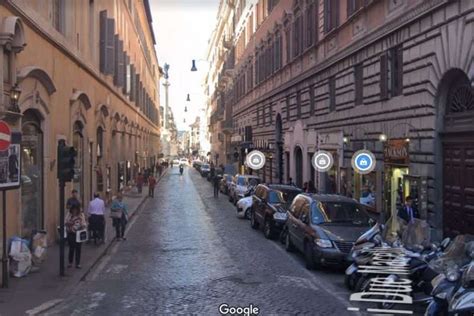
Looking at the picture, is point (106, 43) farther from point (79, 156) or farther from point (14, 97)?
point (14, 97)

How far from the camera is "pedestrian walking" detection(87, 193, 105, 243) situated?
1759 centimetres

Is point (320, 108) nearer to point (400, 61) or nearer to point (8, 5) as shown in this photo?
point (400, 61)

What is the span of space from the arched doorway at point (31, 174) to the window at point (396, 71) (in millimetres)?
10312

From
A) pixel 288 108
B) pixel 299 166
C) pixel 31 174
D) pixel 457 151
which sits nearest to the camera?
pixel 457 151

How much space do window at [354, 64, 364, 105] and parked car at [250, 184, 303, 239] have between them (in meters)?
4.12

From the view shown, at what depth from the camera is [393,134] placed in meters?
19.3

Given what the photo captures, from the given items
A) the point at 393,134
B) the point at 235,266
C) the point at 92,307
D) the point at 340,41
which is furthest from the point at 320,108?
the point at 92,307

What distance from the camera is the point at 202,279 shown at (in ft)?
42.4

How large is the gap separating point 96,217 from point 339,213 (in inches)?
271

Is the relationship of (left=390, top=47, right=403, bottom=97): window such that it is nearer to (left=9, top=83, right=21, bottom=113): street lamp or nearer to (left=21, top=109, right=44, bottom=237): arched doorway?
(left=21, top=109, right=44, bottom=237): arched doorway

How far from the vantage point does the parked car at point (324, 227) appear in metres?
13.5

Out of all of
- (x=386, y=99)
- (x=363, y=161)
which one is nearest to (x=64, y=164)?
(x=363, y=161)

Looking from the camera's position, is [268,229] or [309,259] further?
[268,229]

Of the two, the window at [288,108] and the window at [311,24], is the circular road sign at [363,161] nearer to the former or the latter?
the window at [311,24]
